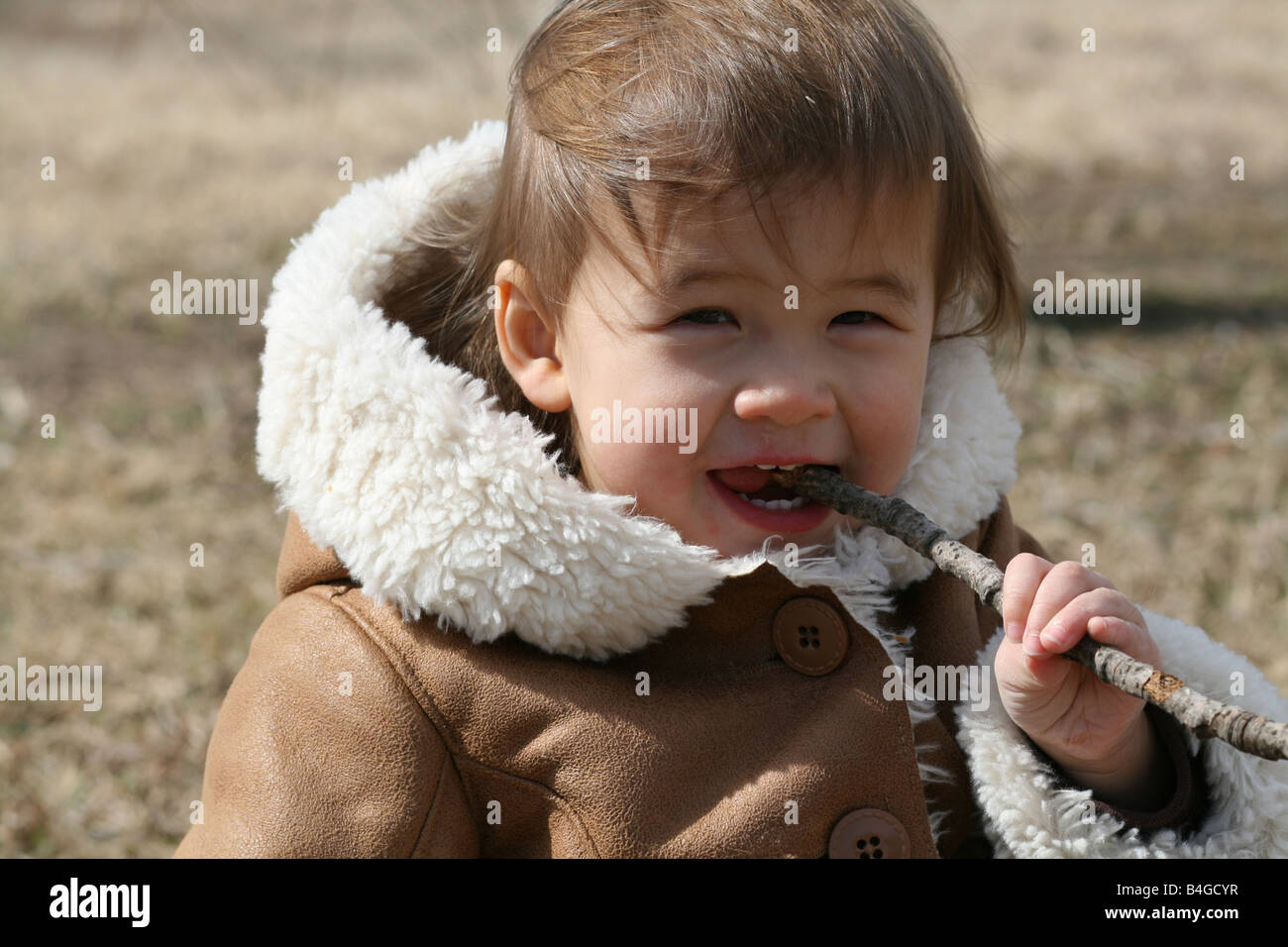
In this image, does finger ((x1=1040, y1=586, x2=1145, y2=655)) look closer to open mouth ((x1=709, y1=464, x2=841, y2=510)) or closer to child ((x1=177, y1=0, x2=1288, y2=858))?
child ((x1=177, y1=0, x2=1288, y2=858))

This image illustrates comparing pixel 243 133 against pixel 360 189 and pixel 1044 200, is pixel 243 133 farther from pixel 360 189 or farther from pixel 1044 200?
pixel 360 189

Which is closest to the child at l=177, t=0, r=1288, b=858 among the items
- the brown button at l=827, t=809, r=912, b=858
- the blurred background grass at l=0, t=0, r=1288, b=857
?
the brown button at l=827, t=809, r=912, b=858

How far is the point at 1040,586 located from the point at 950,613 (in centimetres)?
36

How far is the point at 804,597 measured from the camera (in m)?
1.57

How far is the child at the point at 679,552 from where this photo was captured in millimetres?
1484

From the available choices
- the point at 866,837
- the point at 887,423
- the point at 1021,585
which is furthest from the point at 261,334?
the point at 1021,585

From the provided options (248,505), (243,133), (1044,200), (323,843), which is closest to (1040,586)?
(323,843)

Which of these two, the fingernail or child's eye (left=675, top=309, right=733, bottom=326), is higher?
child's eye (left=675, top=309, right=733, bottom=326)

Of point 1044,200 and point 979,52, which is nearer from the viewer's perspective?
point 1044,200

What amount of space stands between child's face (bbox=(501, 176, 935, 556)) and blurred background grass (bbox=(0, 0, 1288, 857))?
2.42 ft

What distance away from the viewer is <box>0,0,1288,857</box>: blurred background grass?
262cm

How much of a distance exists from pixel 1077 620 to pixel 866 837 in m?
0.35

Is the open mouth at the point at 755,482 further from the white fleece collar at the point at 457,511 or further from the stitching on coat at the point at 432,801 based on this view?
the stitching on coat at the point at 432,801
